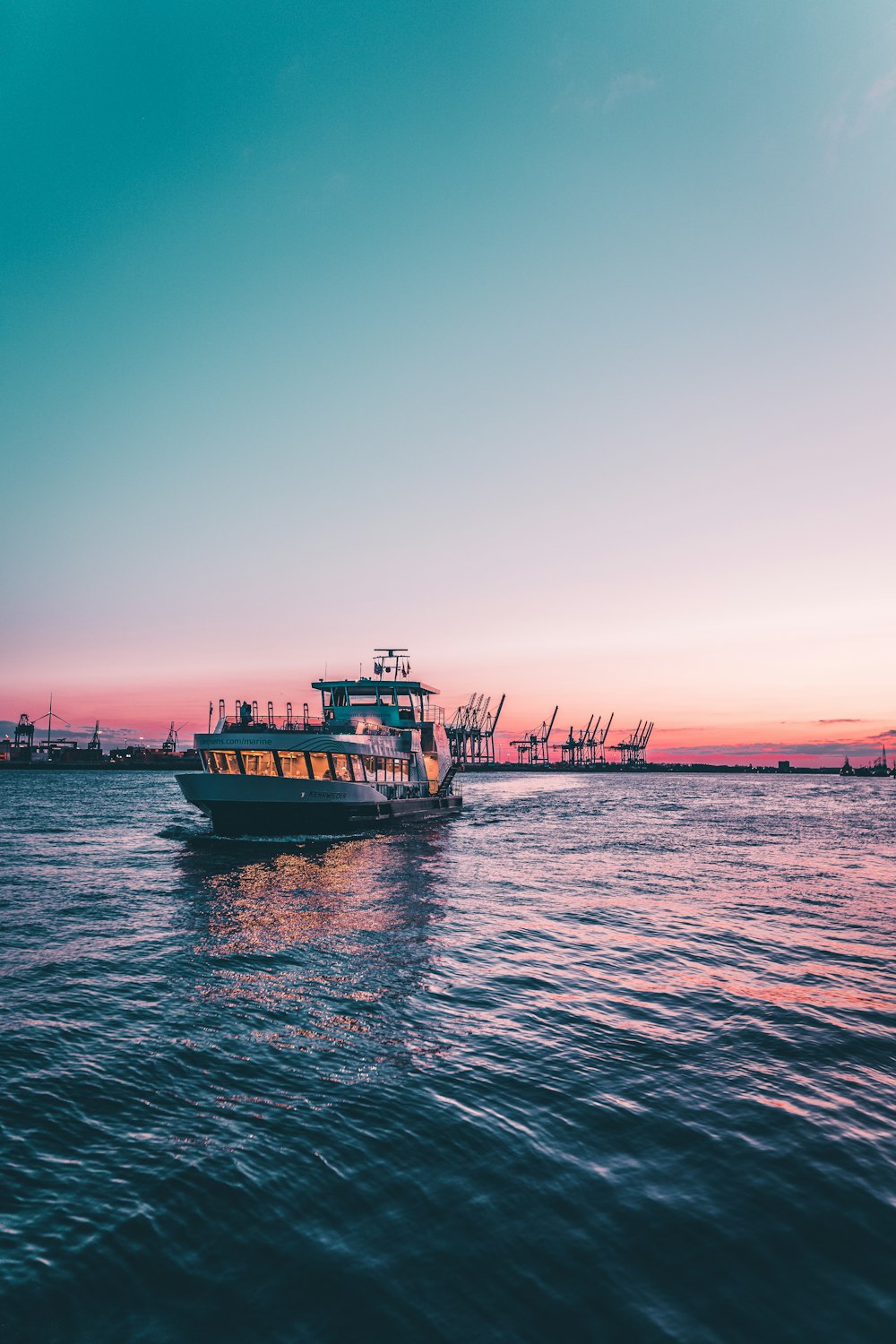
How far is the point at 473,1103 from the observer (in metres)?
8.63

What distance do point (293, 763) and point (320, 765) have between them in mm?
1839

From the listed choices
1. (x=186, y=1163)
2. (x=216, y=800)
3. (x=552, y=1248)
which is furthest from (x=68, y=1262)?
(x=216, y=800)

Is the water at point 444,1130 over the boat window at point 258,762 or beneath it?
beneath

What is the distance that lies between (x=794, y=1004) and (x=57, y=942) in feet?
52.3

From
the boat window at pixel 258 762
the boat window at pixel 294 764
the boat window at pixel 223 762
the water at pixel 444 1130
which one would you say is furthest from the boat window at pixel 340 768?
the water at pixel 444 1130

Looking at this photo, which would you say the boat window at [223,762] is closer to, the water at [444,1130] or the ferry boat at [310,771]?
the ferry boat at [310,771]

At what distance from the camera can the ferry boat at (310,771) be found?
3372 cm

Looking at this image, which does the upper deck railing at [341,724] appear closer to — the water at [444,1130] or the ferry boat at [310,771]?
the ferry boat at [310,771]

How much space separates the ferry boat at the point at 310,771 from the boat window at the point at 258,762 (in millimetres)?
43

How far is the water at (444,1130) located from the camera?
5.50 metres

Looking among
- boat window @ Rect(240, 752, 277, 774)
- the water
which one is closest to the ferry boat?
boat window @ Rect(240, 752, 277, 774)

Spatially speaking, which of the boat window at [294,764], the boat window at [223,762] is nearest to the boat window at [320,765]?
the boat window at [294,764]

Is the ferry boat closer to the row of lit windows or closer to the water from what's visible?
the row of lit windows

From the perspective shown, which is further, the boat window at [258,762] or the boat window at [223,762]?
the boat window at [223,762]
